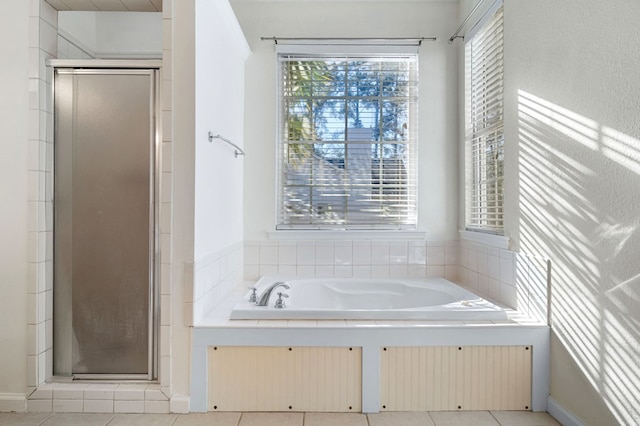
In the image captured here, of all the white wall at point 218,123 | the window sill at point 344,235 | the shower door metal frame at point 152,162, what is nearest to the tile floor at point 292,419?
the shower door metal frame at point 152,162

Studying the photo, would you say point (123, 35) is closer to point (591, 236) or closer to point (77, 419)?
point (77, 419)

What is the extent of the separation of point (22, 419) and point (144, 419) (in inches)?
→ 23.1

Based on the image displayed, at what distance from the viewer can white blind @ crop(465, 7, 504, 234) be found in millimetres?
2523

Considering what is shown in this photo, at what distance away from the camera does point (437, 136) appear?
10.2ft

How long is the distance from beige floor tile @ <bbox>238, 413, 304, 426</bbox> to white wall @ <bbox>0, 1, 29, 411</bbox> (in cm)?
113

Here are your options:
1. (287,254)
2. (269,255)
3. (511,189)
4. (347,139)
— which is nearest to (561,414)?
(511,189)

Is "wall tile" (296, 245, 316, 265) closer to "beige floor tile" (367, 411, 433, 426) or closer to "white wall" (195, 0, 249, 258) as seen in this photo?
"white wall" (195, 0, 249, 258)

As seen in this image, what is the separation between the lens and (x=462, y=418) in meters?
1.92

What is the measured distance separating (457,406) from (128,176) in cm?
201

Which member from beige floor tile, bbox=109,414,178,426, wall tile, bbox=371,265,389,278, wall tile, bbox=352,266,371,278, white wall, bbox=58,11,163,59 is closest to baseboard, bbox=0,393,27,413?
beige floor tile, bbox=109,414,178,426

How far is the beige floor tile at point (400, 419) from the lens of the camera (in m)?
1.88

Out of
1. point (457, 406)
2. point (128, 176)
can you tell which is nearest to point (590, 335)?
point (457, 406)

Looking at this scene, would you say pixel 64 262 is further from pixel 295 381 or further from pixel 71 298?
pixel 295 381

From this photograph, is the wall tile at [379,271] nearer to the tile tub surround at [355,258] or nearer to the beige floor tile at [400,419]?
the tile tub surround at [355,258]
